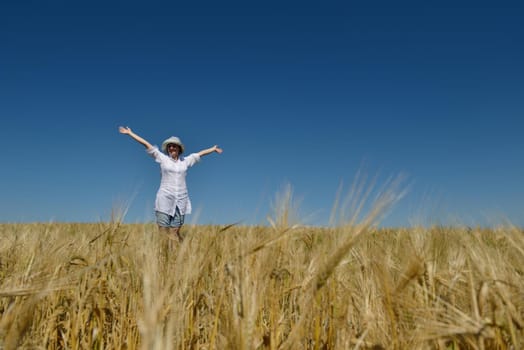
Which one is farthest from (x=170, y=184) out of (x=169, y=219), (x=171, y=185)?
(x=169, y=219)

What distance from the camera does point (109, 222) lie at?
7.68ft

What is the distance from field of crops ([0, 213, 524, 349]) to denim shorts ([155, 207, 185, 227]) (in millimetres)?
2947

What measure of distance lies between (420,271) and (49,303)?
6.12ft

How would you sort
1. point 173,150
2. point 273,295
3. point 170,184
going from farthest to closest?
point 173,150 → point 170,184 → point 273,295

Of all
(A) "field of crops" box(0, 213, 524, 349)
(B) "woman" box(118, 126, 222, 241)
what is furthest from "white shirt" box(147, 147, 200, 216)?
(A) "field of crops" box(0, 213, 524, 349)

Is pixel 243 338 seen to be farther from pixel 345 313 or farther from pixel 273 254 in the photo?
pixel 345 313

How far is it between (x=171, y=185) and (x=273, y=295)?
4294 millimetres

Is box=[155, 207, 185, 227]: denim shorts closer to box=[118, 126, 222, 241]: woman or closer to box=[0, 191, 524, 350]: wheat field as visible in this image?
box=[118, 126, 222, 241]: woman

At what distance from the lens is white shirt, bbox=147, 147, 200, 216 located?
545 centimetres

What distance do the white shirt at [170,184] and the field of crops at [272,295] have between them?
3.03 m

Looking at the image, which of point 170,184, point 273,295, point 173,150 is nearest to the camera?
point 273,295

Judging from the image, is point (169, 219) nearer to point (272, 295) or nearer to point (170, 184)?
point (170, 184)

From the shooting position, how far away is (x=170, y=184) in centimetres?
552

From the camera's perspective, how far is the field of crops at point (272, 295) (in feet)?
3.77
